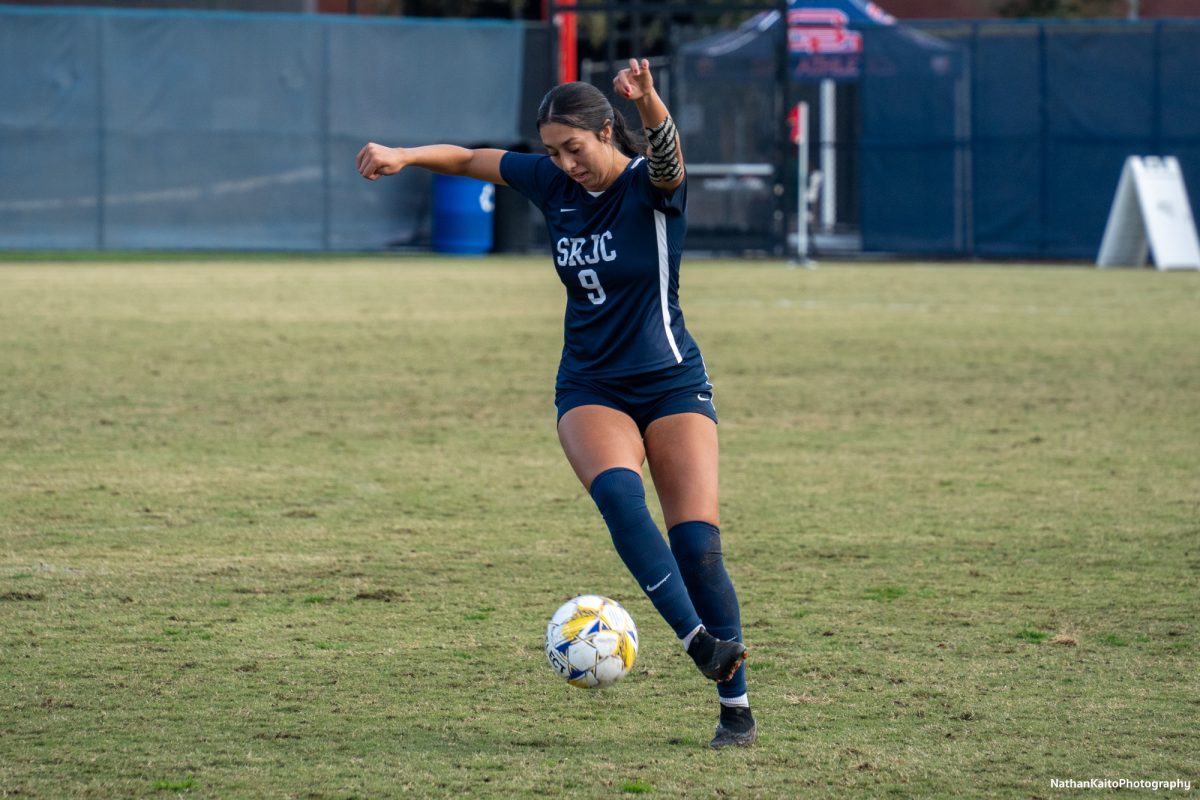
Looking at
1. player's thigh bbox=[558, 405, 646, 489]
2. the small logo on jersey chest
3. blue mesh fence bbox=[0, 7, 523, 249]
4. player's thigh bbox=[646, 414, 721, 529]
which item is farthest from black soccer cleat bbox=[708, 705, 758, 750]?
blue mesh fence bbox=[0, 7, 523, 249]

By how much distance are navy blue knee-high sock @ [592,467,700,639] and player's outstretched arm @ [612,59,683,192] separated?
0.85 meters

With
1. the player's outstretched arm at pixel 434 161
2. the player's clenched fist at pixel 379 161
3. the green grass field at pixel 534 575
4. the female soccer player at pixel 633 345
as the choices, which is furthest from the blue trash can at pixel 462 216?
the female soccer player at pixel 633 345

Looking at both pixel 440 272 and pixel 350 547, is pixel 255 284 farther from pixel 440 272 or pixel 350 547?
pixel 350 547

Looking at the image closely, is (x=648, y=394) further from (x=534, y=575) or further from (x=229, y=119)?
(x=229, y=119)

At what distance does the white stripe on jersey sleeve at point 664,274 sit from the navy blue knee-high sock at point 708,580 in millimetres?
587

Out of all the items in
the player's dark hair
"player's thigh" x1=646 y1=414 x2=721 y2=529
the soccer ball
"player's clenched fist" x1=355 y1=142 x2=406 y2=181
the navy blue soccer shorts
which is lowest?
the soccer ball

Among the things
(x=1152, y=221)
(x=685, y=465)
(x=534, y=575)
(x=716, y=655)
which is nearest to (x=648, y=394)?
(x=685, y=465)

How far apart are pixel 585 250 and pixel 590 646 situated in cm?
114

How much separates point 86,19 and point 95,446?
1867 cm

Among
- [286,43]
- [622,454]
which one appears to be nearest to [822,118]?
[286,43]

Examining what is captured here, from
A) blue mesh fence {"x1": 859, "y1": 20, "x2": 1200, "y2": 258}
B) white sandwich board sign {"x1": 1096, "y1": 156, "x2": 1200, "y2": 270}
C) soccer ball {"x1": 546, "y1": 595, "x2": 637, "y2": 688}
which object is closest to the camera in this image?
soccer ball {"x1": 546, "y1": 595, "x2": 637, "y2": 688}

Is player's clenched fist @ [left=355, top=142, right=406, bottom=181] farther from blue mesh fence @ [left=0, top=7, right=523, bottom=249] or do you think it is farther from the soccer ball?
blue mesh fence @ [left=0, top=7, right=523, bottom=249]

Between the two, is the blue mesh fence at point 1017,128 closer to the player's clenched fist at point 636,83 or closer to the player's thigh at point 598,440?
the player's thigh at point 598,440

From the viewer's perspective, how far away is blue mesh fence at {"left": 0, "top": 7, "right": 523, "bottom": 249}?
85.7 feet
